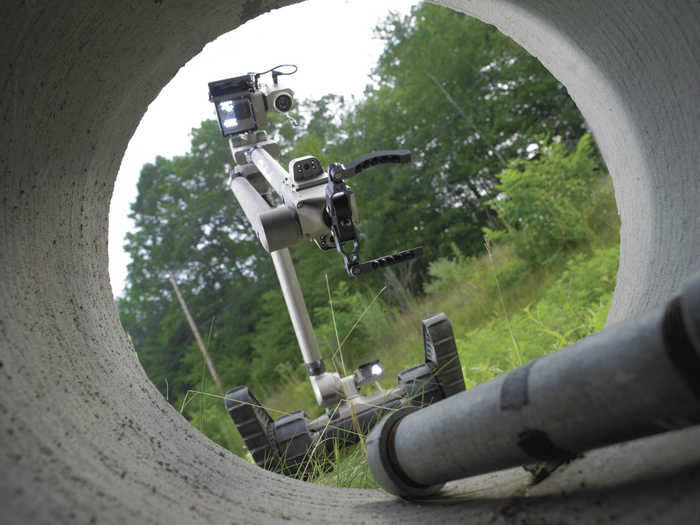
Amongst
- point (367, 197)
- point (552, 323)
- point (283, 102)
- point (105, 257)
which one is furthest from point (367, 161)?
point (367, 197)

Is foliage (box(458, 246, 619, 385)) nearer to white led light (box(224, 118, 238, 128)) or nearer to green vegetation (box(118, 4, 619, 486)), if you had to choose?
green vegetation (box(118, 4, 619, 486))

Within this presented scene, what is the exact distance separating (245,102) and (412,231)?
7.05m

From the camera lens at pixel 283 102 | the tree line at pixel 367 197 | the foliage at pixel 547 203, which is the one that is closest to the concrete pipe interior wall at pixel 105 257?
the camera lens at pixel 283 102

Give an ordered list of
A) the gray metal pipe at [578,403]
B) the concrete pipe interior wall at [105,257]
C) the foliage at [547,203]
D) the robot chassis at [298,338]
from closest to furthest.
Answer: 1. the gray metal pipe at [578,403]
2. the concrete pipe interior wall at [105,257]
3. the robot chassis at [298,338]
4. the foliage at [547,203]

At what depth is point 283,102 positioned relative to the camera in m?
3.14

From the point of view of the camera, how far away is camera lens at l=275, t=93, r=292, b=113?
312 cm

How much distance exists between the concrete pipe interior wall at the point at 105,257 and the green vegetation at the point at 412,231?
1712 mm

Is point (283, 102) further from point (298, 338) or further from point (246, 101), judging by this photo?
point (298, 338)

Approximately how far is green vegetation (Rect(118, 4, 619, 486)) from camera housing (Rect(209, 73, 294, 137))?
1505mm

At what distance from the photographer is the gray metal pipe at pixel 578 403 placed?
71 centimetres

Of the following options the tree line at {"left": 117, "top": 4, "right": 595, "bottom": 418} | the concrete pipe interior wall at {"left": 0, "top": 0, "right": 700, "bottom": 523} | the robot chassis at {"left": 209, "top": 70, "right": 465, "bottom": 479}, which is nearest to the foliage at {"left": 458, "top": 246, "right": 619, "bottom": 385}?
the robot chassis at {"left": 209, "top": 70, "right": 465, "bottom": 479}

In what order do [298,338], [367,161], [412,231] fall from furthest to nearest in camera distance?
[412,231], [298,338], [367,161]

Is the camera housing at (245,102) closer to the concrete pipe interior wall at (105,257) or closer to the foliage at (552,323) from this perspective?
the concrete pipe interior wall at (105,257)

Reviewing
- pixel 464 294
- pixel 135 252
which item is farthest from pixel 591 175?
pixel 135 252
